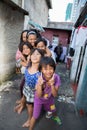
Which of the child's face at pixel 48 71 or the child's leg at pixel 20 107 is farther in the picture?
the child's leg at pixel 20 107

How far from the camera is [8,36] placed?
4.60m

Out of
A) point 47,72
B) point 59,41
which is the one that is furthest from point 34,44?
point 59,41

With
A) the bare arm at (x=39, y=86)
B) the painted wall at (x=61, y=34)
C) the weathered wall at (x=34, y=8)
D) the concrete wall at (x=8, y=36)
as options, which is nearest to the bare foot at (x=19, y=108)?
the bare arm at (x=39, y=86)

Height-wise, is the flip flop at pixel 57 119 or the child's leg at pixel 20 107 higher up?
the child's leg at pixel 20 107

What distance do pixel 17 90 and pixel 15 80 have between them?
81cm

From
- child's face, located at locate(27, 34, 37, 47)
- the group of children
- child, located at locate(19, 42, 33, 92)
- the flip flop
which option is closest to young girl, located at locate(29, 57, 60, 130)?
the group of children

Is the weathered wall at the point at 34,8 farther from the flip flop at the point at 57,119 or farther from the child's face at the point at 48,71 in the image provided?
the child's face at the point at 48,71

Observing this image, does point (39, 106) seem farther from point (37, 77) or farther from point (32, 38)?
point (32, 38)

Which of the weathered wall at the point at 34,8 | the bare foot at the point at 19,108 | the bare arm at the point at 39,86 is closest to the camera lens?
the bare arm at the point at 39,86

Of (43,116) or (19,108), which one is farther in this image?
(19,108)

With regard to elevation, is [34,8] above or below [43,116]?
above

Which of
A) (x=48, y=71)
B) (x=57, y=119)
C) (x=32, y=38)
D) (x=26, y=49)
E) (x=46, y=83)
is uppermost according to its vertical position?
(x=32, y=38)

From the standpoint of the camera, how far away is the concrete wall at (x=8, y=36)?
13.7 ft

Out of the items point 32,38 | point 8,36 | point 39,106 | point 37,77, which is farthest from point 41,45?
point 8,36
